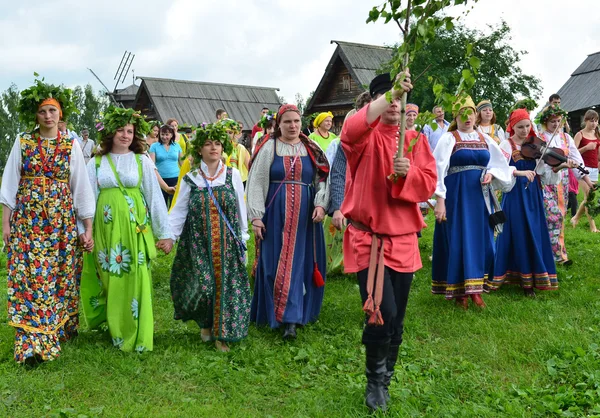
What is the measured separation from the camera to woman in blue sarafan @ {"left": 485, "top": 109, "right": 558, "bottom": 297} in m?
7.15

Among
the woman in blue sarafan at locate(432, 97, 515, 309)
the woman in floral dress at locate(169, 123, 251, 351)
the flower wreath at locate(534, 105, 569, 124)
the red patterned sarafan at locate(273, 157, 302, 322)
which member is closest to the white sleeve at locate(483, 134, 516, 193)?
the woman in blue sarafan at locate(432, 97, 515, 309)

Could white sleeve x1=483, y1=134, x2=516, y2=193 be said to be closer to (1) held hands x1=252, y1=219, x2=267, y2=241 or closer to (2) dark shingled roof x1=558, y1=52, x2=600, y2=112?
(1) held hands x1=252, y1=219, x2=267, y2=241

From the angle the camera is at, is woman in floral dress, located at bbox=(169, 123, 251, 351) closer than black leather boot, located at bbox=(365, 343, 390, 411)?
No

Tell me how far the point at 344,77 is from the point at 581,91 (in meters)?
12.2

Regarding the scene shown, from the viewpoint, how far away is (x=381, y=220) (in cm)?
406

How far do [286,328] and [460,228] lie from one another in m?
2.04

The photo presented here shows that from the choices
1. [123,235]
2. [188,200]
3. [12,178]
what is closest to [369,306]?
[188,200]

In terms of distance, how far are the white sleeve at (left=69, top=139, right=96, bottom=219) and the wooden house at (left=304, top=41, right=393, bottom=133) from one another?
2443 cm

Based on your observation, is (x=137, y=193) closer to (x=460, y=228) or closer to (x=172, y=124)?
(x=460, y=228)

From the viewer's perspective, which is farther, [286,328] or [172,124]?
[172,124]

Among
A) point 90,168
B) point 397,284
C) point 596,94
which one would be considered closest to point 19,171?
point 90,168

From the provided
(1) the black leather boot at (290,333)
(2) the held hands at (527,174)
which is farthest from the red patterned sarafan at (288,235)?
(2) the held hands at (527,174)

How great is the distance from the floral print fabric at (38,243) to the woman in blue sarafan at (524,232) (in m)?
4.48

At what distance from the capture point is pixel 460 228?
6.64 meters
